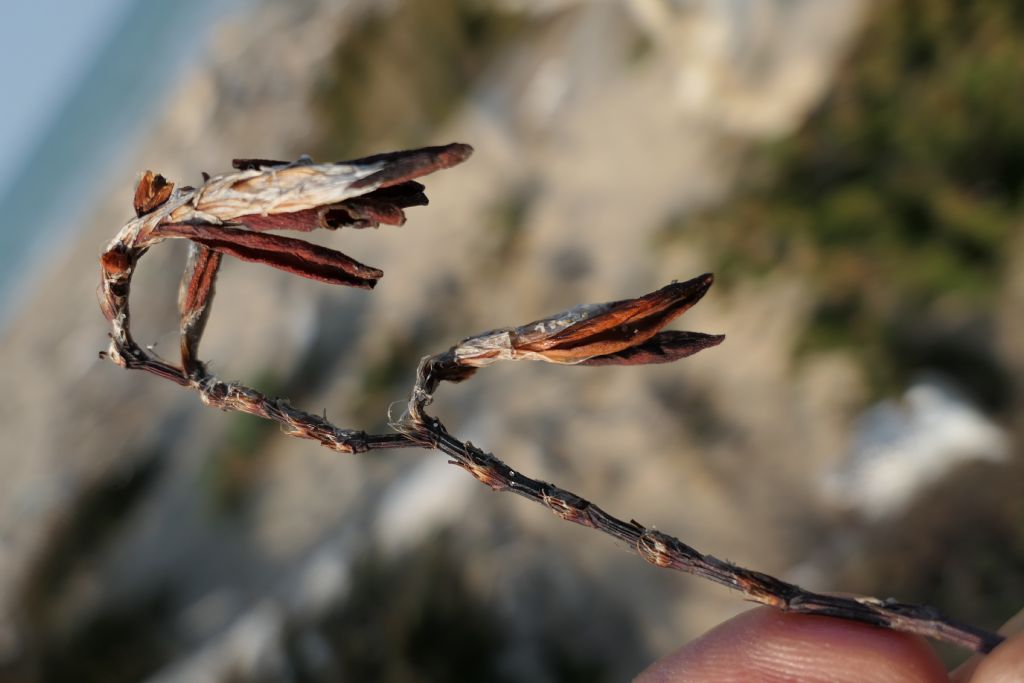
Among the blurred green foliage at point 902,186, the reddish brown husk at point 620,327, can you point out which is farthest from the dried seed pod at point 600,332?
the blurred green foliage at point 902,186

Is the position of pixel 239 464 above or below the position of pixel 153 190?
above

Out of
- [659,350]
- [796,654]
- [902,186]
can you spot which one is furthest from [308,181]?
[902,186]

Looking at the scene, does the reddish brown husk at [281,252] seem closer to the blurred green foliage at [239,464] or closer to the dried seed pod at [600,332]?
the dried seed pod at [600,332]

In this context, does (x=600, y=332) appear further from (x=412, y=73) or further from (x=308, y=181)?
(x=412, y=73)

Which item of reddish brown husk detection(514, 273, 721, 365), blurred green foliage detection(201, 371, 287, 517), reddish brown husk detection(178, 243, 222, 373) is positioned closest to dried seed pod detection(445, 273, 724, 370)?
reddish brown husk detection(514, 273, 721, 365)

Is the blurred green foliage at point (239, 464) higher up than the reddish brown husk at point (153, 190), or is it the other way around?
the blurred green foliage at point (239, 464)

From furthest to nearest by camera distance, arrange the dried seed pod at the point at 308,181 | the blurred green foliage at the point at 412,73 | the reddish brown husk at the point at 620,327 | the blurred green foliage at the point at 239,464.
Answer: the blurred green foliage at the point at 412,73, the blurred green foliage at the point at 239,464, the reddish brown husk at the point at 620,327, the dried seed pod at the point at 308,181

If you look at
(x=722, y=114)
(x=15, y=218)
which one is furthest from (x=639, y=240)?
(x=15, y=218)

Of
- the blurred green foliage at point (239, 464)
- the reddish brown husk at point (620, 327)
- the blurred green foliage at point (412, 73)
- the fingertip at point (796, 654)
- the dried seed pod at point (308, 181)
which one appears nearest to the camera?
the dried seed pod at point (308, 181)
